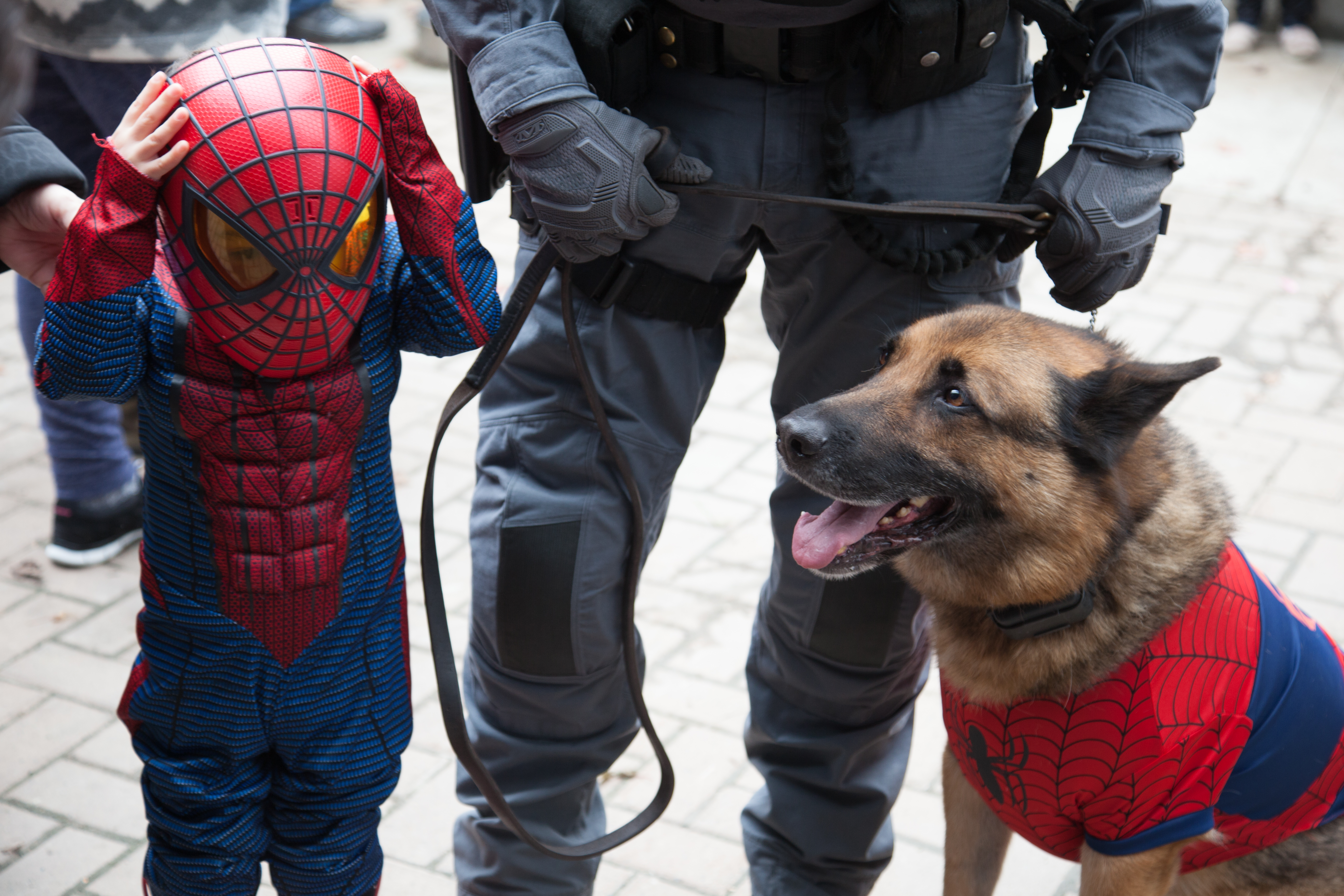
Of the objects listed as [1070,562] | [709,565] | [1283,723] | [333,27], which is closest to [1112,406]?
[1070,562]

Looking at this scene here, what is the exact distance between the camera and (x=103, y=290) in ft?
5.82

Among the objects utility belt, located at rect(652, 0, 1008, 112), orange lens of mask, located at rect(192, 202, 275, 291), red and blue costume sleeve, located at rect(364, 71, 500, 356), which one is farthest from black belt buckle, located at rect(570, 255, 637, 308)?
orange lens of mask, located at rect(192, 202, 275, 291)

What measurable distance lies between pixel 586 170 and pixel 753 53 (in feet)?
1.20

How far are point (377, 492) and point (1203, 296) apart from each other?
4.78m

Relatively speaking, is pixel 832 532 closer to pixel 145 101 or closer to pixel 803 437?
pixel 803 437

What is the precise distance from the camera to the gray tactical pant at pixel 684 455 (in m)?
2.23

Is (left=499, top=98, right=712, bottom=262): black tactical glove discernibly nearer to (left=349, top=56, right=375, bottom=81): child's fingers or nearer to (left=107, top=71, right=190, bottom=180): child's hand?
(left=349, top=56, right=375, bottom=81): child's fingers

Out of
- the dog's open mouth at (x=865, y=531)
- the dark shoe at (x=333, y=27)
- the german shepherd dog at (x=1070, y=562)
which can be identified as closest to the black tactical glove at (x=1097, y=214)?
the german shepherd dog at (x=1070, y=562)

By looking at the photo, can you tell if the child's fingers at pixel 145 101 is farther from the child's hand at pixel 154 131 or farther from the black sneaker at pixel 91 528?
the black sneaker at pixel 91 528

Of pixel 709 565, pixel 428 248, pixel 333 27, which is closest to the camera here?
pixel 428 248

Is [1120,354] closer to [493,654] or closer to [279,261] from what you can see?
[493,654]

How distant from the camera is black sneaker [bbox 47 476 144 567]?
388cm

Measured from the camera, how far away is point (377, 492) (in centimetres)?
208

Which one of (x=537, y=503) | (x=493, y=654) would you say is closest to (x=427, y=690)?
(x=493, y=654)
